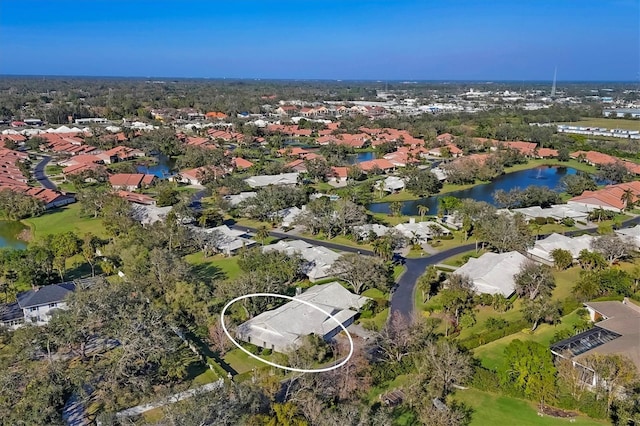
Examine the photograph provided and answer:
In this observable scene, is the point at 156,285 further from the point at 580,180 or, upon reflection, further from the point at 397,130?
the point at 397,130

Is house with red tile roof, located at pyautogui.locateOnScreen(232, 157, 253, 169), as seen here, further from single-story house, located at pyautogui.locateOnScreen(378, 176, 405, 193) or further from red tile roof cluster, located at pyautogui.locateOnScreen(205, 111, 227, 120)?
red tile roof cluster, located at pyautogui.locateOnScreen(205, 111, 227, 120)

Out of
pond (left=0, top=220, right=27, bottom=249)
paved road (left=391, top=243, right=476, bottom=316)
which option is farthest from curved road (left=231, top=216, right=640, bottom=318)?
pond (left=0, top=220, right=27, bottom=249)

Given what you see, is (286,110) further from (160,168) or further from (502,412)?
(502,412)

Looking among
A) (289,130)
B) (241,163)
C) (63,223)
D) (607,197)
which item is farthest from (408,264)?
(289,130)

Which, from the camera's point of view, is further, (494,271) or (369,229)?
(369,229)

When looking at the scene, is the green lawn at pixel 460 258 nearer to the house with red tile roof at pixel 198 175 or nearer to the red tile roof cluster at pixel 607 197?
the red tile roof cluster at pixel 607 197

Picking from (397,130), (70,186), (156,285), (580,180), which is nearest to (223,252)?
(156,285)

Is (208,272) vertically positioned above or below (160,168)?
below
